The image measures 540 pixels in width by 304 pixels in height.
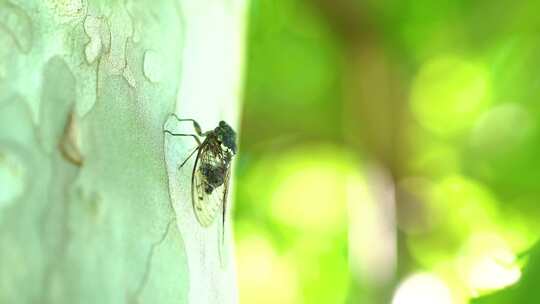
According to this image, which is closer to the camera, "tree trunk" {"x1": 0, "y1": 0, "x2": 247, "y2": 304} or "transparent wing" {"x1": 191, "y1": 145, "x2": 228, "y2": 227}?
"tree trunk" {"x1": 0, "y1": 0, "x2": 247, "y2": 304}

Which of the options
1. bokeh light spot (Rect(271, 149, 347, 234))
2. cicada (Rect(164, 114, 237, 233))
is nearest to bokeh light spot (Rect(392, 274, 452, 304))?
bokeh light spot (Rect(271, 149, 347, 234))

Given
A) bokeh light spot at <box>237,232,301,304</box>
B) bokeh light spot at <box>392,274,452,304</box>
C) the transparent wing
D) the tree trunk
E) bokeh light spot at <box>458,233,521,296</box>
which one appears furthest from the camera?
bokeh light spot at <box>237,232,301,304</box>

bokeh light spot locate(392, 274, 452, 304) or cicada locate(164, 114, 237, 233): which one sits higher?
cicada locate(164, 114, 237, 233)

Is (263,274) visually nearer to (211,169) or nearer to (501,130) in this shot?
(501,130)

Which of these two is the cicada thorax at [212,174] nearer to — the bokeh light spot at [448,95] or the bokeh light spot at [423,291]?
the bokeh light spot at [423,291]

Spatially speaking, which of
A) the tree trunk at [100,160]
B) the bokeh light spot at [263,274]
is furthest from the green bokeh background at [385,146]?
the tree trunk at [100,160]

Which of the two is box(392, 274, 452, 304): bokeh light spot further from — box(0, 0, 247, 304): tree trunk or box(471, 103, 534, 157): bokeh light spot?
box(0, 0, 247, 304): tree trunk


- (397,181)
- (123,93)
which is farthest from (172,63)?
(397,181)

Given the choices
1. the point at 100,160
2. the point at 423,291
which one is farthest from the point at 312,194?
the point at 100,160
